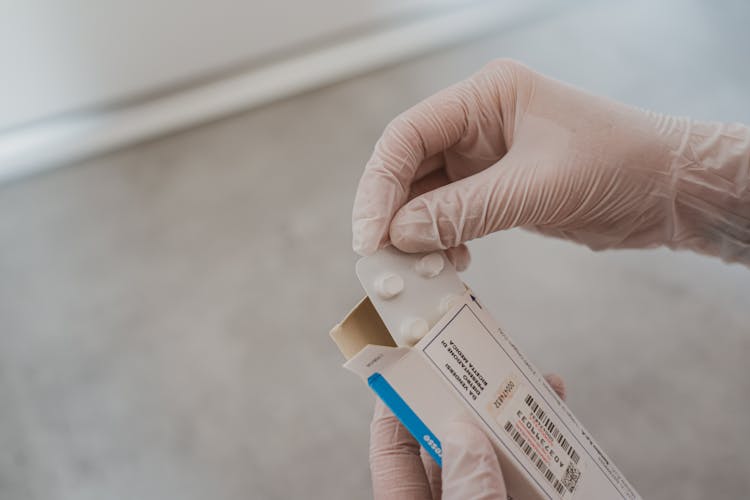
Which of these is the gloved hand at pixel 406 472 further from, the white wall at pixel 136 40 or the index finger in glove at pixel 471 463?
the white wall at pixel 136 40

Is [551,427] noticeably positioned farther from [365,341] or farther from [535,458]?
[365,341]

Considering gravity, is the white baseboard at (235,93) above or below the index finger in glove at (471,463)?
above

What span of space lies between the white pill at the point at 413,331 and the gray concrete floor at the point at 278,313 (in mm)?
566

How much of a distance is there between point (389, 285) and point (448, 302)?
0.06m

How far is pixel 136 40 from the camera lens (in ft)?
4.09

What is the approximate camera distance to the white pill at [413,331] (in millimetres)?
554

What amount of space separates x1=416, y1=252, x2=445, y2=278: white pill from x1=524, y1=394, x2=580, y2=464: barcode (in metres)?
0.15

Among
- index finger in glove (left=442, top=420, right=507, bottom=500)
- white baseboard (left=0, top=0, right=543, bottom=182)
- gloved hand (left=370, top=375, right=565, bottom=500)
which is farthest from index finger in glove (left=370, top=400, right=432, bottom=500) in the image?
white baseboard (left=0, top=0, right=543, bottom=182)

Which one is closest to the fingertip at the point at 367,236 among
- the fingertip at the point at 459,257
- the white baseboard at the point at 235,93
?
the fingertip at the point at 459,257

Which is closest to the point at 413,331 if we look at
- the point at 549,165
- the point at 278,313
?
the point at 549,165

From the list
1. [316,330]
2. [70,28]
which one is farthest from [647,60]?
[70,28]

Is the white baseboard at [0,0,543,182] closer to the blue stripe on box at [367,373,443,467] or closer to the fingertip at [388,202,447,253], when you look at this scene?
the fingertip at [388,202,447,253]

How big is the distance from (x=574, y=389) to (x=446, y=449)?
0.62 metres

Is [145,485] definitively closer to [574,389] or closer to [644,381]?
[574,389]
